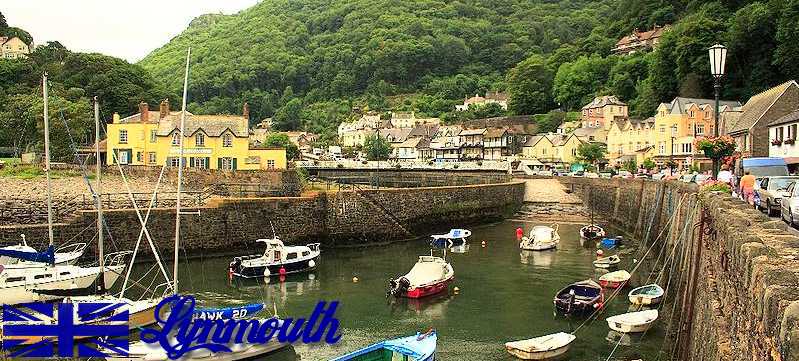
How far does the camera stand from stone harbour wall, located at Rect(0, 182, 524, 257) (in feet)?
107

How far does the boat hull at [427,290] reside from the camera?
86.3 feet

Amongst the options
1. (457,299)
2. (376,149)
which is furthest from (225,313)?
(376,149)

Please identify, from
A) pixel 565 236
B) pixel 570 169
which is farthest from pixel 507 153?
pixel 565 236

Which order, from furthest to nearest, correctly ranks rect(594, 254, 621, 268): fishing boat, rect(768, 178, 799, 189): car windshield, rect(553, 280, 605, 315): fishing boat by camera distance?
rect(594, 254, 621, 268): fishing boat, rect(553, 280, 605, 315): fishing boat, rect(768, 178, 799, 189): car windshield

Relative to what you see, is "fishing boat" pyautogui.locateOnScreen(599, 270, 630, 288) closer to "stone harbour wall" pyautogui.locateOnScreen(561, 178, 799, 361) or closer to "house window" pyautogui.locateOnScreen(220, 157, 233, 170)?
"stone harbour wall" pyautogui.locateOnScreen(561, 178, 799, 361)

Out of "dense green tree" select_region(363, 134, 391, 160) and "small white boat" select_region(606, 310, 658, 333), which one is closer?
"small white boat" select_region(606, 310, 658, 333)

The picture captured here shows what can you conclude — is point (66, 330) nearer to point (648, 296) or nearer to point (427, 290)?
point (427, 290)

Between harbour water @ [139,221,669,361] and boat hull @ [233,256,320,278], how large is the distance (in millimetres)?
504

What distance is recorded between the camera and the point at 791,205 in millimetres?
16250

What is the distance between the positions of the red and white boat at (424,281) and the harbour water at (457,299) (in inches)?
18.2

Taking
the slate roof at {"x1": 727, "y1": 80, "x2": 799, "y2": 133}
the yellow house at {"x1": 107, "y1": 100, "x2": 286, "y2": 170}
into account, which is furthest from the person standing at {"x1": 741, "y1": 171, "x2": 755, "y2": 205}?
the yellow house at {"x1": 107, "y1": 100, "x2": 286, "y2": 170}

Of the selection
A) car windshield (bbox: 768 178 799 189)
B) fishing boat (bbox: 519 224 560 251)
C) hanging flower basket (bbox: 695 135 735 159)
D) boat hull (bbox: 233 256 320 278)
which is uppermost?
hanging flower basket (bbox: 695 135 735 159)

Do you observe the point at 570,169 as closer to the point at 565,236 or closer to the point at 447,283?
the point at 565,236

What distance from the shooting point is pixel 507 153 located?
110 m
